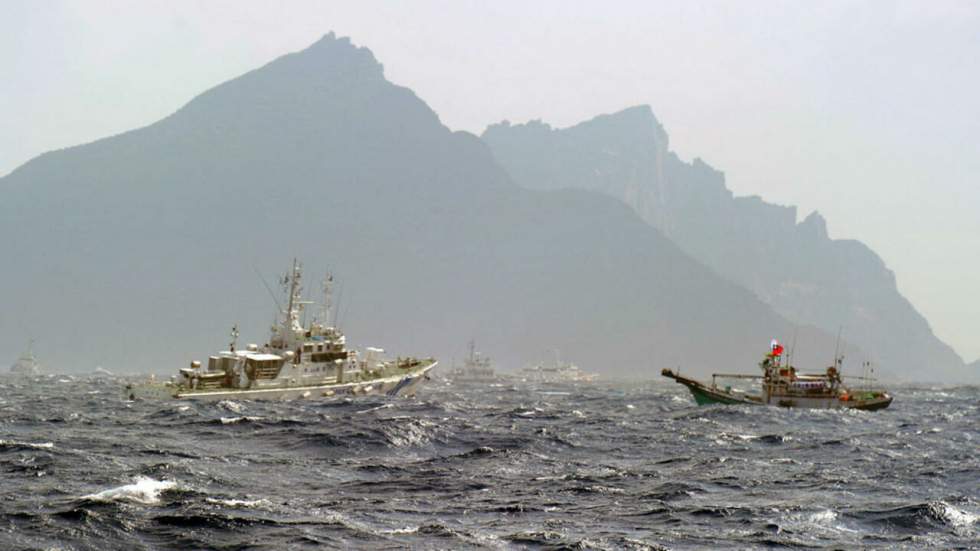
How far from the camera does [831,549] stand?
19562 mm

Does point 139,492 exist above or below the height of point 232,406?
above

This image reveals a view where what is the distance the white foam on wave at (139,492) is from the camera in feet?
71.3

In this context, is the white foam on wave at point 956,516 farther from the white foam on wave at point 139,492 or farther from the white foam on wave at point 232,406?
the white foam on wave at point 232,406

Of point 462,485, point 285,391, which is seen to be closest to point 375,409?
point 285,391

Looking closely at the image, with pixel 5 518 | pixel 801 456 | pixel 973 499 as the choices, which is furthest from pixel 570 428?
pixel 5 518

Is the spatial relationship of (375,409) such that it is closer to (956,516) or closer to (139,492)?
(139,492)

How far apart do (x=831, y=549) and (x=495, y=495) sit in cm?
977

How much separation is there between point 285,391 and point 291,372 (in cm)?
376

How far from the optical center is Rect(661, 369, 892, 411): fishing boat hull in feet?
257

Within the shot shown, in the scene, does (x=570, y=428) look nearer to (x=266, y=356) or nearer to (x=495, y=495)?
(x=495, y=495)

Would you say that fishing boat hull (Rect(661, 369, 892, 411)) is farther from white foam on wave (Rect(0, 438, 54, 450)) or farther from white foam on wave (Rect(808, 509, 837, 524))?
white foam on wave (Rect(0, 438, 54, 450))

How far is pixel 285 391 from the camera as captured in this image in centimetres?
6950

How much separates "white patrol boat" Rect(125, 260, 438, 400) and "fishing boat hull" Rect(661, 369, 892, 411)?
27.2m

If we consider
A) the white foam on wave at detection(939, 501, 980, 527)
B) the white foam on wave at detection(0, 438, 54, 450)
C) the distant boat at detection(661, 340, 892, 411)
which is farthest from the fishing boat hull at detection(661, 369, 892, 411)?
the white foam on wave at detection(0, 438, 54, 450)
